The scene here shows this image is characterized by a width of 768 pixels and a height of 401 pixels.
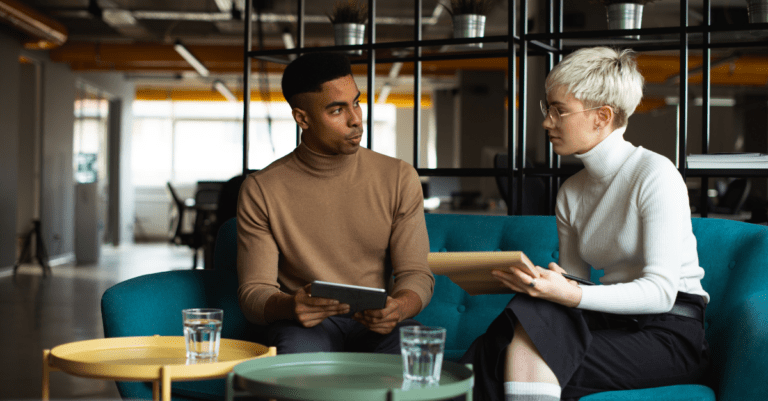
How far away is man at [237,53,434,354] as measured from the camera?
1.95m

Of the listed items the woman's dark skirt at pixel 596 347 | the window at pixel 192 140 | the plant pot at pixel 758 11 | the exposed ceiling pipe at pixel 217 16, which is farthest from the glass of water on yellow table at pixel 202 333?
the window at pixel 192 140

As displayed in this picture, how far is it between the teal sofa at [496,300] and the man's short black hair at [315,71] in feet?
2.06

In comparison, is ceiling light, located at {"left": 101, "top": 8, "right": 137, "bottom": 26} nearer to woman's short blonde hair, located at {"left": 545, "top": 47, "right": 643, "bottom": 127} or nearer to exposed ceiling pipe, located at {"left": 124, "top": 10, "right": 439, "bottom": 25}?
exposed ceiling pipe, located at {"left": 124, "top": 10, "right": 439, "bottom": 25}

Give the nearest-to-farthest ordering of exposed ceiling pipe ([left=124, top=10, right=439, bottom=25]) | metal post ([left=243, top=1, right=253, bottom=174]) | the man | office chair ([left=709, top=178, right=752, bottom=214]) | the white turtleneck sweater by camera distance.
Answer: the white turtleneck sweater, the man, metal post ([left=243, top=1, right=253, bottom=174]), office chair ([left=709, top=178, right=752, bottom=214]), exposed ceiling pipe ([left=124, top=10, right=439, bottom=25])

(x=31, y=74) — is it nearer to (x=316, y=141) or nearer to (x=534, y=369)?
(x=316, y=141)

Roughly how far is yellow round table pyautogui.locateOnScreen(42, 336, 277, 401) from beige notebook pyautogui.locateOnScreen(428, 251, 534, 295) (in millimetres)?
389

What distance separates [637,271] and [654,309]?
139 millimetres

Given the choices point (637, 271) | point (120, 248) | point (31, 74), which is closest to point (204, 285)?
point (637, 271)

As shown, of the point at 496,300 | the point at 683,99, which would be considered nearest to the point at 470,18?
the point at 683,99

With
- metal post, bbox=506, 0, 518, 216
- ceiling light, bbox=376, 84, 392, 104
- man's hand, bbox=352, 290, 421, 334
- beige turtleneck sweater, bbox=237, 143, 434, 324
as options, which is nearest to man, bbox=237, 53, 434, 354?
beige turtleneck sweater, bbox=237, 143, 434, 324

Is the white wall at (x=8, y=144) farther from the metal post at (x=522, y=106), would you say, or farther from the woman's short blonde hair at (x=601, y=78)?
the woman's short blonde hair at (x=601, y=78)

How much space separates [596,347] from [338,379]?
0.62 m

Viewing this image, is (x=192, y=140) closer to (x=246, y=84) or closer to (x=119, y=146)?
(x=119, y=146)

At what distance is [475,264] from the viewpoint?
59.1 inches
